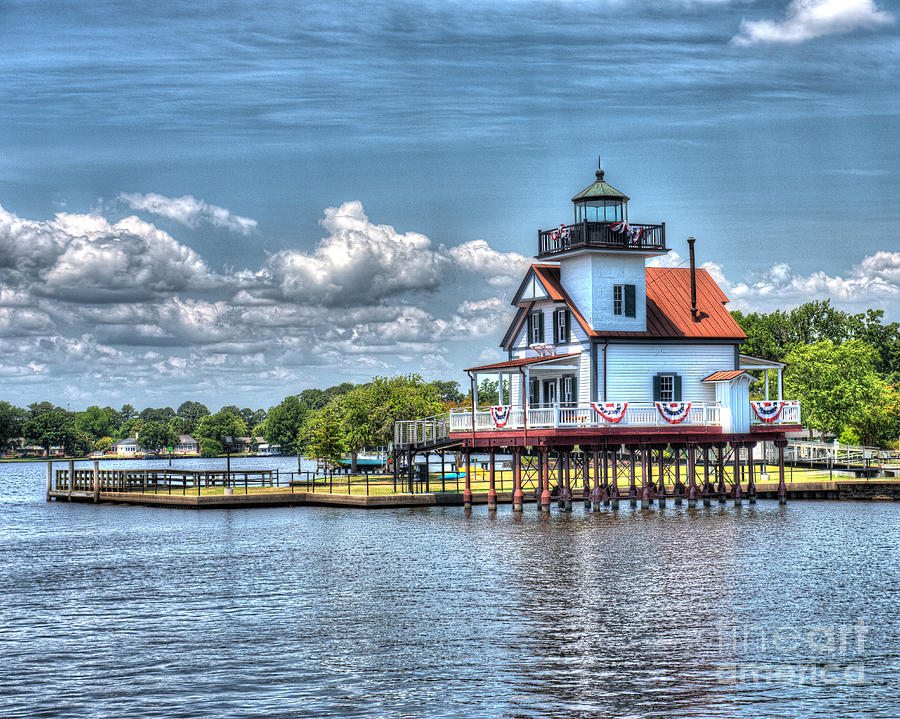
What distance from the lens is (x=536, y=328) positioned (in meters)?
60.2

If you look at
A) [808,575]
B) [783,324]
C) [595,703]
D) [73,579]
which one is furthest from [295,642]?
[783,324]

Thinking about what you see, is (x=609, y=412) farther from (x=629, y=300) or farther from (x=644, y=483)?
(x=629, y=300)

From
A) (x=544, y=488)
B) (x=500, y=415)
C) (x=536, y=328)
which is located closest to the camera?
(x=500, y=415)

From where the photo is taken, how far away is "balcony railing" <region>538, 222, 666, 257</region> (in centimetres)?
5691

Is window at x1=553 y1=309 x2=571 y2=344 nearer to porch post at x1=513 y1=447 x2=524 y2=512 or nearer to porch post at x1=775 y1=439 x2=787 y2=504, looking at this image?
porch post at x1=513 y1=447 x2=524 y2=512

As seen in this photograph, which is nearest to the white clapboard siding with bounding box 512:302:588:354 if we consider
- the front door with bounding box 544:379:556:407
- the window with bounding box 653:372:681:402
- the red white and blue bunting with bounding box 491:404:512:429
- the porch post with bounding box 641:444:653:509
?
the front door with bounding box 544:379:556:407

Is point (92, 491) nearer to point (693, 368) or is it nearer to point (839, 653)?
point (693, 368)

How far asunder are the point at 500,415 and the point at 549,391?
643 centimetres

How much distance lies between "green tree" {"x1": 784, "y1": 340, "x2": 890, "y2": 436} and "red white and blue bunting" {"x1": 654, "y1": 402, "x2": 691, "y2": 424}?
136ft

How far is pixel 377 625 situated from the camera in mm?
27938

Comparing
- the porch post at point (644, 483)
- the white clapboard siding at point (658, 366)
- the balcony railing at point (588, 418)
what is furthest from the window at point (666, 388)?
the porch post at point (644, 483)

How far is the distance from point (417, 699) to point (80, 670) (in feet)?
23.9

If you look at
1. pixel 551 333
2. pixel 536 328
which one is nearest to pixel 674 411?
pixel 551 333

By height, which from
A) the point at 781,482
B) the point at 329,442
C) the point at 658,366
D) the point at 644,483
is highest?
the point at 658,366
